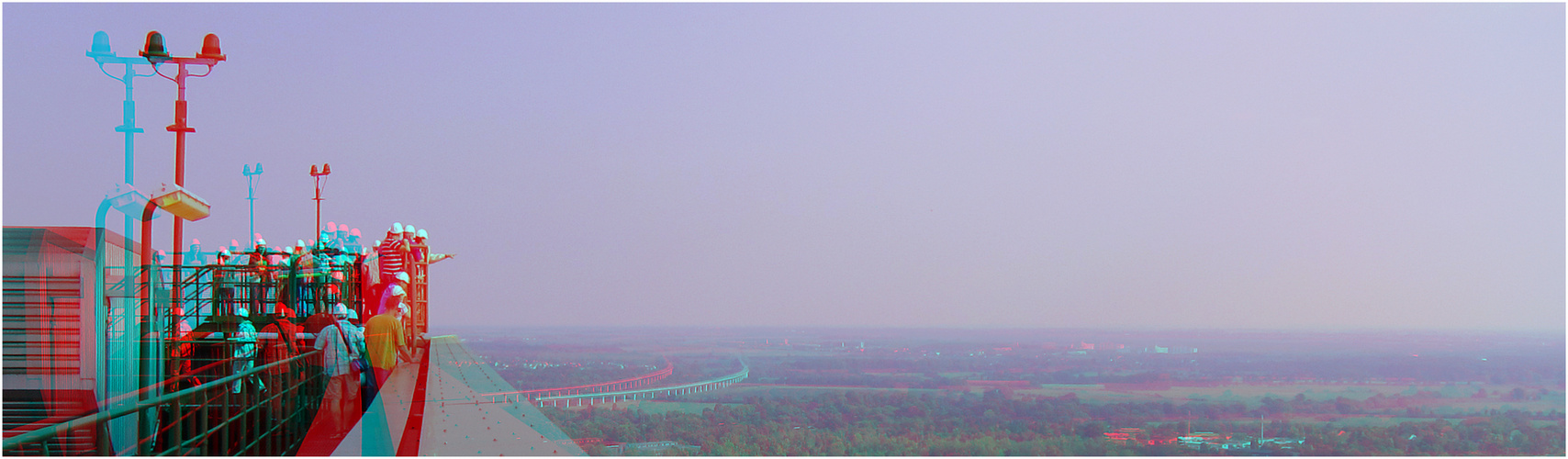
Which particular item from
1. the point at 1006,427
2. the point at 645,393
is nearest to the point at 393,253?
the point at 645,393

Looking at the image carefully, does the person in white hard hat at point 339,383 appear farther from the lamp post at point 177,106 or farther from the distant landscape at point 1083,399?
the distant landscape at point 1083,399

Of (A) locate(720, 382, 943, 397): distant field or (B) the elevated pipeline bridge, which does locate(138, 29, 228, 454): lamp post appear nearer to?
(B) the elevated pipeline bridge

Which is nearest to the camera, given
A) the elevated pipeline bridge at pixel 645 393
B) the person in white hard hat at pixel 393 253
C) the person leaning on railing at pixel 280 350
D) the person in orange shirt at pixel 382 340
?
the person leaning on railing at pixel 280 350

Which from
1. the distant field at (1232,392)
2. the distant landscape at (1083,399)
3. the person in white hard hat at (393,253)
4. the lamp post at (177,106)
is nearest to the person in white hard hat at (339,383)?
the lamp post at (177,106)

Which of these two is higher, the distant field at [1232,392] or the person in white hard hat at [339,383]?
the person in white hard hat at [339,383]

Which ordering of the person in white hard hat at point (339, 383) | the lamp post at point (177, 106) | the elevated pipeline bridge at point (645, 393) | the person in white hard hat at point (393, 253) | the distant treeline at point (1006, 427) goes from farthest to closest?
the elevated pipeline bridge at point (645, 393) < the distant treeline at point (1006, 427) < the person in white hard hat at point (393, 253) < the lamp post at point (177, 106) < the person in white hard hat at point (339, 383)

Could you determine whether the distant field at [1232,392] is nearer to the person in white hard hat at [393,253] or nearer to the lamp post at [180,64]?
the person in white hard hat at [393,253]

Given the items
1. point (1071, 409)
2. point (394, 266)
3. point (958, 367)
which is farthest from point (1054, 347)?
point (394, 266)

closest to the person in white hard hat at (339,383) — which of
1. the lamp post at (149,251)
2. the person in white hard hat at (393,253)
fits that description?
the lamp post at (149,251)

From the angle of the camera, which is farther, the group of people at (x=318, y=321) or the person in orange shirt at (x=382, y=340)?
the person in orange shirt at (x=382, y=340)

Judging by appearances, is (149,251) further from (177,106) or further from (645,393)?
(645,393)

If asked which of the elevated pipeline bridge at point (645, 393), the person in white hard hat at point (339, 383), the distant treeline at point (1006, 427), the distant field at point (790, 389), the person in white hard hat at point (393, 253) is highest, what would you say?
the person in white hard hat at point (393, 253)

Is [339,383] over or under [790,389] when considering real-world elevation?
over
